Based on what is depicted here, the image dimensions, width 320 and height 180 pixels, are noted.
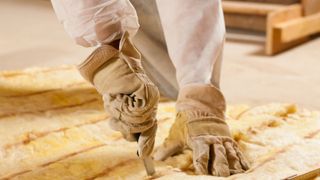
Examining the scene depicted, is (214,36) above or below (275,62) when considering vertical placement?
above

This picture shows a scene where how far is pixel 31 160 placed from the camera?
1.22 metres

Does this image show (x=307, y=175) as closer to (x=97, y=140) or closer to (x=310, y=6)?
(x=97, y=140)

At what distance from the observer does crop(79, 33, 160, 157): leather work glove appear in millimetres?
1027

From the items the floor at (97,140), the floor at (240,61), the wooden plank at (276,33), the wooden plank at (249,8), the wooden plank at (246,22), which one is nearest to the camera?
the floor at (97,140)

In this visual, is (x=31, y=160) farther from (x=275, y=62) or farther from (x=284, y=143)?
(x=275, y=62)

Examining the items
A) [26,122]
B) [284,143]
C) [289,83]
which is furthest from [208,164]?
[289,83]

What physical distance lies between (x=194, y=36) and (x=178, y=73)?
0.08 meters

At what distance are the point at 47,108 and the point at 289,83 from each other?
0.85m

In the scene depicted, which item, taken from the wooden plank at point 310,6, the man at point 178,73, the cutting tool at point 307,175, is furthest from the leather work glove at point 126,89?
the wooden plank at point 310,6

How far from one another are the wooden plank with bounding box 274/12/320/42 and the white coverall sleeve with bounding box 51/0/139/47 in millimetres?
1533

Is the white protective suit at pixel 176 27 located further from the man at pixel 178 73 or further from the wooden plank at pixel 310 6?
the wooden plank at pixel 310 6

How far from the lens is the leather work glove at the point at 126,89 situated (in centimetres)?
103

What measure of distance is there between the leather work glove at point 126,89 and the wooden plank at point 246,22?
186cm


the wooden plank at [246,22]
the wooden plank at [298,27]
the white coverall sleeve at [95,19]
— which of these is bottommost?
the wooden plank at [246,22]
